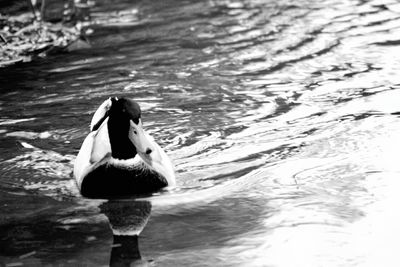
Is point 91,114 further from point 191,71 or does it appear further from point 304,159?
point 304,159

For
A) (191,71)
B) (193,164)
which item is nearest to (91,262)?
(193,164)

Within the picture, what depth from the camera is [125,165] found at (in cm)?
820

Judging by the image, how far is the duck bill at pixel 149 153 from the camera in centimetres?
817

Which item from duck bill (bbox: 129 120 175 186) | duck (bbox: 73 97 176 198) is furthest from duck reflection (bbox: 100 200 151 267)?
duck bill (bbox: 129 120 175 186)

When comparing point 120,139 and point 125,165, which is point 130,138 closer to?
point 120,139

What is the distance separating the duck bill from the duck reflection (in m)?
0.36

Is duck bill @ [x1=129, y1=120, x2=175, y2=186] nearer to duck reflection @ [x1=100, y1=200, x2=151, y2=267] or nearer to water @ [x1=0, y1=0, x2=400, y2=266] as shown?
water @ [x1=0, y1=0, x2=400, y2=266]

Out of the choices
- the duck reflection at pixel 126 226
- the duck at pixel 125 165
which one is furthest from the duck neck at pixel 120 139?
the duck reflection at pixel 126 226

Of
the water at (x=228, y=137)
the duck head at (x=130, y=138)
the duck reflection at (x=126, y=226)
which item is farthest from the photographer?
the duck head at (x=130, y=138)

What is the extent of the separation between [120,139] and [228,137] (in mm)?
1525

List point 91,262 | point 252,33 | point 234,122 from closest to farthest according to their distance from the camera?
1. point 91,262
2. point 234,122
3. point 252,33

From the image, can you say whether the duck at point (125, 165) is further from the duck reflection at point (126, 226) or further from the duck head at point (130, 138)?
the duck reflection at point (126, 226)

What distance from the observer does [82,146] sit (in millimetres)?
8961

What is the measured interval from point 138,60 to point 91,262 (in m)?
6.42
